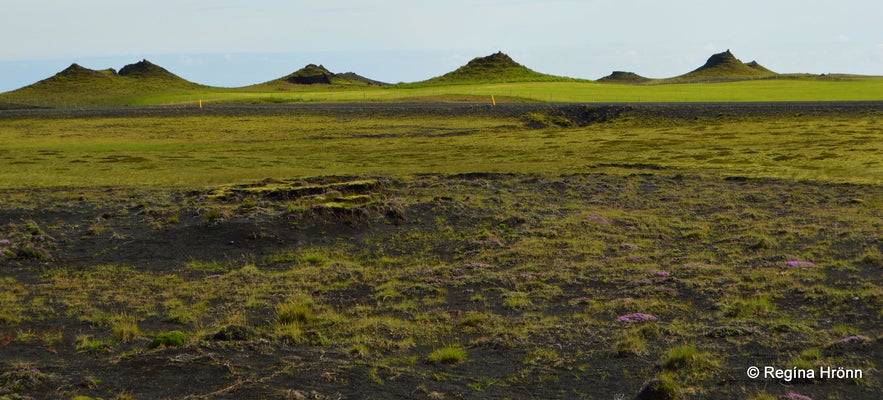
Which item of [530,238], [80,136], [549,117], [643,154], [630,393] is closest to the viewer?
[630,393]

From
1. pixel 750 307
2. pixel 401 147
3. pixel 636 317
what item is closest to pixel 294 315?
pixel 636 317

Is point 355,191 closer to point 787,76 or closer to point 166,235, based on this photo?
point 166,235

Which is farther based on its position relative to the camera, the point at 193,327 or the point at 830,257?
the point at 830,257

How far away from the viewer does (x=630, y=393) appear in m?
13.9

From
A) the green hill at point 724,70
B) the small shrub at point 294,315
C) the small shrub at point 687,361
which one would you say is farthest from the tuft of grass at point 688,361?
the green hill at point 724,70

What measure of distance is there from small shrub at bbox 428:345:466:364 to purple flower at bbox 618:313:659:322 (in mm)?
4732

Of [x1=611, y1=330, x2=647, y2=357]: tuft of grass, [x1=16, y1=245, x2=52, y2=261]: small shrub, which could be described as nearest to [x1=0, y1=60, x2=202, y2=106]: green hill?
[x1=16, y1=245, x2=52, y2=261]: small shrub

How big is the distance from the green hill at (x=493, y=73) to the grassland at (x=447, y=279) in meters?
106

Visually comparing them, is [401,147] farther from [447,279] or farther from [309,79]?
[309,79]

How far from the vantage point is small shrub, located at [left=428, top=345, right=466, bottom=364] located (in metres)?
15.8

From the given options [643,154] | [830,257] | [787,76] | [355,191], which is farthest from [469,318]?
[787,76]

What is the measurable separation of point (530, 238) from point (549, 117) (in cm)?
6120

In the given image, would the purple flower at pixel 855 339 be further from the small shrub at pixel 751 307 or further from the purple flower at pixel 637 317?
the purple flower at pixel 637 317

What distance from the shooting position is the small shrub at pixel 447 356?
15750mm
